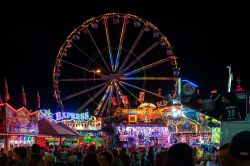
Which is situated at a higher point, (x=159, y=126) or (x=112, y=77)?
(x=112, y=77)

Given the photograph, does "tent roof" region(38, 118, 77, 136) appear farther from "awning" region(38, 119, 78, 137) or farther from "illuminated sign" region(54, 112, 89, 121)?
"illuminated sign" region(54, 112, 89, 121)

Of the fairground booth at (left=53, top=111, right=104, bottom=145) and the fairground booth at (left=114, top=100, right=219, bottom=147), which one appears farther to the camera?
the fairground booth at (left=53, top=111, right=104, bottom=145)

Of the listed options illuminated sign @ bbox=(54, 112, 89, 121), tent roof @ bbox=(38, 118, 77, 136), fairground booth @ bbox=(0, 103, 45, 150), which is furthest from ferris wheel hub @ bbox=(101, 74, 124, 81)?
tent roof @ bbox=(38, 118, 77, 136)

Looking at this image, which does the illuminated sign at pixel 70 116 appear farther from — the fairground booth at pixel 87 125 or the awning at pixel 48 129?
the awning at pixel 48 129

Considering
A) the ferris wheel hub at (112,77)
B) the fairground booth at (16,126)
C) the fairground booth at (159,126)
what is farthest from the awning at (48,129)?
the ferris wheel hub at (112,77)

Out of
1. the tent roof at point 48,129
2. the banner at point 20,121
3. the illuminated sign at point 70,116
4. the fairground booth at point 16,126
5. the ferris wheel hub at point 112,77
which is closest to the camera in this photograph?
the tent roof at point 48,129

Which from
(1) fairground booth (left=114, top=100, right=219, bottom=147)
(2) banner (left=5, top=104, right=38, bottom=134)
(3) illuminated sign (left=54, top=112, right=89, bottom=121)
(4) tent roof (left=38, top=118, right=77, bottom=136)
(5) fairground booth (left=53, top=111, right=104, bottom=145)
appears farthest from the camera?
(5) fairground booth (left=53, top=111, right=104, bottom=145)

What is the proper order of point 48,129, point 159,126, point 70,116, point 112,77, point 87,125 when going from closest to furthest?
point 48,129 < point 112,77 < point 159,126 < point 70,116 < point 87,125

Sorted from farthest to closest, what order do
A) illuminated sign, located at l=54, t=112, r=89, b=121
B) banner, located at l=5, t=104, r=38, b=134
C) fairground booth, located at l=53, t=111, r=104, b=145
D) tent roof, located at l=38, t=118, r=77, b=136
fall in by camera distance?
fairground booth, located at l=53, t=111, r=104, b=145, illuminated sign, located at l=54, t=112, r=89, b=121, banner, located at l=5, t=104, r=38, b=134, tent roof, located at l=38, t=118, r=77, b=136

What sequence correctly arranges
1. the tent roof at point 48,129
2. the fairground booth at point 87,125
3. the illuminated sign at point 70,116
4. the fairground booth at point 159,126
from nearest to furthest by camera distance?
1. the tent roof at point 48,129
2. the fairground booth at point 159,126
3. the illuminated sign at point 70,116
4. the fairground booth at point 87,125

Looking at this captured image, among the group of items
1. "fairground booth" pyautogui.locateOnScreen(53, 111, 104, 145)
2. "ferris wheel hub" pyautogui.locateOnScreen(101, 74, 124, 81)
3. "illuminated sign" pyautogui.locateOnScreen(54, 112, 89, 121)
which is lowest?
"fairground booth" pyautogui.locateOnScreen(53, 111, 104, 145)

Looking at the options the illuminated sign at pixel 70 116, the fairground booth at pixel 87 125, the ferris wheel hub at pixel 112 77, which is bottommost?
the fairground booth at pixel 87 125

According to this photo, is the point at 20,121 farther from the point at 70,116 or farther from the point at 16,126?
the point at 70,116

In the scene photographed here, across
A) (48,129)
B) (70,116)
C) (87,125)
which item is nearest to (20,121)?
(70,116)
